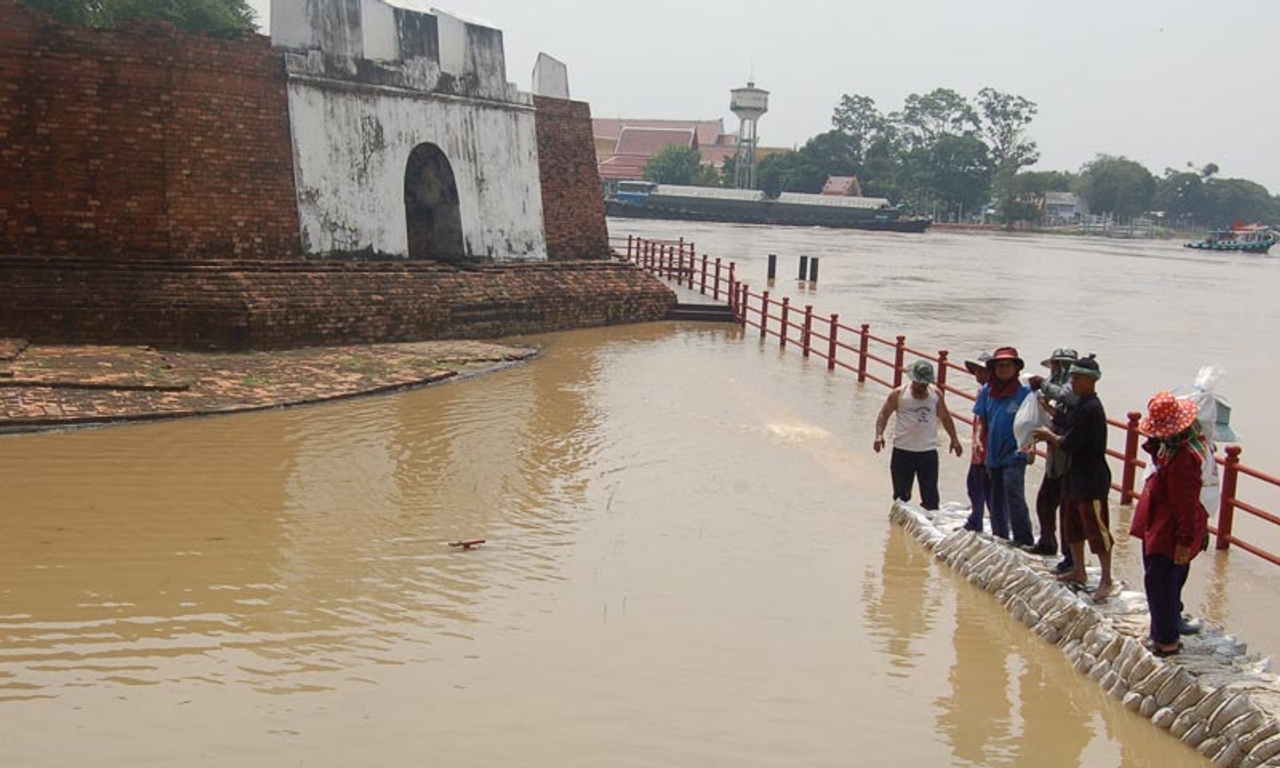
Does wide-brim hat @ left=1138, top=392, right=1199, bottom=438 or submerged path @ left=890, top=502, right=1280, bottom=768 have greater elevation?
wide-brim hat @ left=1138, top=392, right=1199, bottom=438

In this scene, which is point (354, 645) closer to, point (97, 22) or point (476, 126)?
point (476, 126)

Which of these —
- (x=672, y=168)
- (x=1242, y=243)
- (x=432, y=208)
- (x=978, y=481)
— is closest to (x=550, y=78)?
(x=432, y=208)

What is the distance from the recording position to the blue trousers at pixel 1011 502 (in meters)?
6.92

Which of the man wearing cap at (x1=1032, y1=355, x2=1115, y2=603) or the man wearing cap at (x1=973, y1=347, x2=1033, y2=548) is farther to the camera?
the man wearing cap at (x1=973, y1=347, x2=1033, y2=548)

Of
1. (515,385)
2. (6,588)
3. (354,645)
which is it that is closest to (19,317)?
(515,385)

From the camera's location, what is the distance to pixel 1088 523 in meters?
5.95

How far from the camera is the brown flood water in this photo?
15.8 feet

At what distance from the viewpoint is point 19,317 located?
12398 millimetres

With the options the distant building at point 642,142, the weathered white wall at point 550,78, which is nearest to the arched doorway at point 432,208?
the weathered white wall at point 550,78

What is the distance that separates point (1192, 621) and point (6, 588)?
5678mm

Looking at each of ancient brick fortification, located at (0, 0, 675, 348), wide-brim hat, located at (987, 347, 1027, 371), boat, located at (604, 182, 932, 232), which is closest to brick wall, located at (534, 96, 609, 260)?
ancient brick fortification, located at (0, 0, 675, 348)

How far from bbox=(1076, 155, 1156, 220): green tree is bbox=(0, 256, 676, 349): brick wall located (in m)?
100

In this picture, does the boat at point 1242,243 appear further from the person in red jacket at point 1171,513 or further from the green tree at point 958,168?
the person in red jacket at point 1171,513

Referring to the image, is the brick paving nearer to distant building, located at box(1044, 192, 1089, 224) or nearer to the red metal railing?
the red metal railing
